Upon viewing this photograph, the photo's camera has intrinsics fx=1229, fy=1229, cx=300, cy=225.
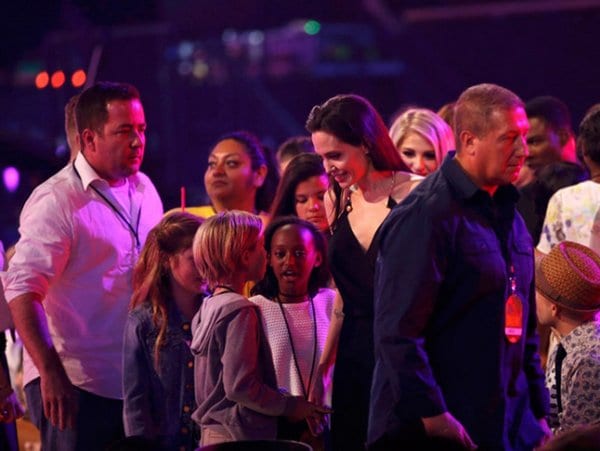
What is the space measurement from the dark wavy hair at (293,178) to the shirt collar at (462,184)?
2140 millimetres

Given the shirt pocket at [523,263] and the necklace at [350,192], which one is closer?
the shirt pocket at [523,263]

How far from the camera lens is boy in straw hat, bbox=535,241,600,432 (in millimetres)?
4434

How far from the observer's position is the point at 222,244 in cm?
462

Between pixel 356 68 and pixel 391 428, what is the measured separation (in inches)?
550

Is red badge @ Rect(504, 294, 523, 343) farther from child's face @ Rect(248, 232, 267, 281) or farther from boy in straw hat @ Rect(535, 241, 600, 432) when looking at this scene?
child's face @ Rect(248, 232, 267, 281)

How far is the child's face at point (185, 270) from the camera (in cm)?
501

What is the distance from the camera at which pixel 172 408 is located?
4910mm

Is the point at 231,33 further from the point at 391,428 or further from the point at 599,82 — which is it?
the point at 391,428

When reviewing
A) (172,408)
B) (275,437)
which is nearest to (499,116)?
(275,437)

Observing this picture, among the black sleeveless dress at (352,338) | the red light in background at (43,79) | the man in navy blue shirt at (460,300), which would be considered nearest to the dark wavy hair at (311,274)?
the black sleeveless dress at (352,338)

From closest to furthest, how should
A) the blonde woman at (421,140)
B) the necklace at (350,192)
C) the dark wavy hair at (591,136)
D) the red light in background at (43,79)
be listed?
1. the necklace at (350,192)
2. the dark wavy hair at (591,136)
3. the blonde woman at (421,140)
4. the red light in background at (43,79)

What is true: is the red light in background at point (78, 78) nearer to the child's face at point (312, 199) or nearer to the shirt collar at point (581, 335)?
the child's face at point (312, 199)

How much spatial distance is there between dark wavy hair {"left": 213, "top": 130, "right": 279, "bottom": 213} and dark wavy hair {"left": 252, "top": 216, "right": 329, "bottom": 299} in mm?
1278

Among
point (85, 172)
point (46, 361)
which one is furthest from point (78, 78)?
point (46, 361)
